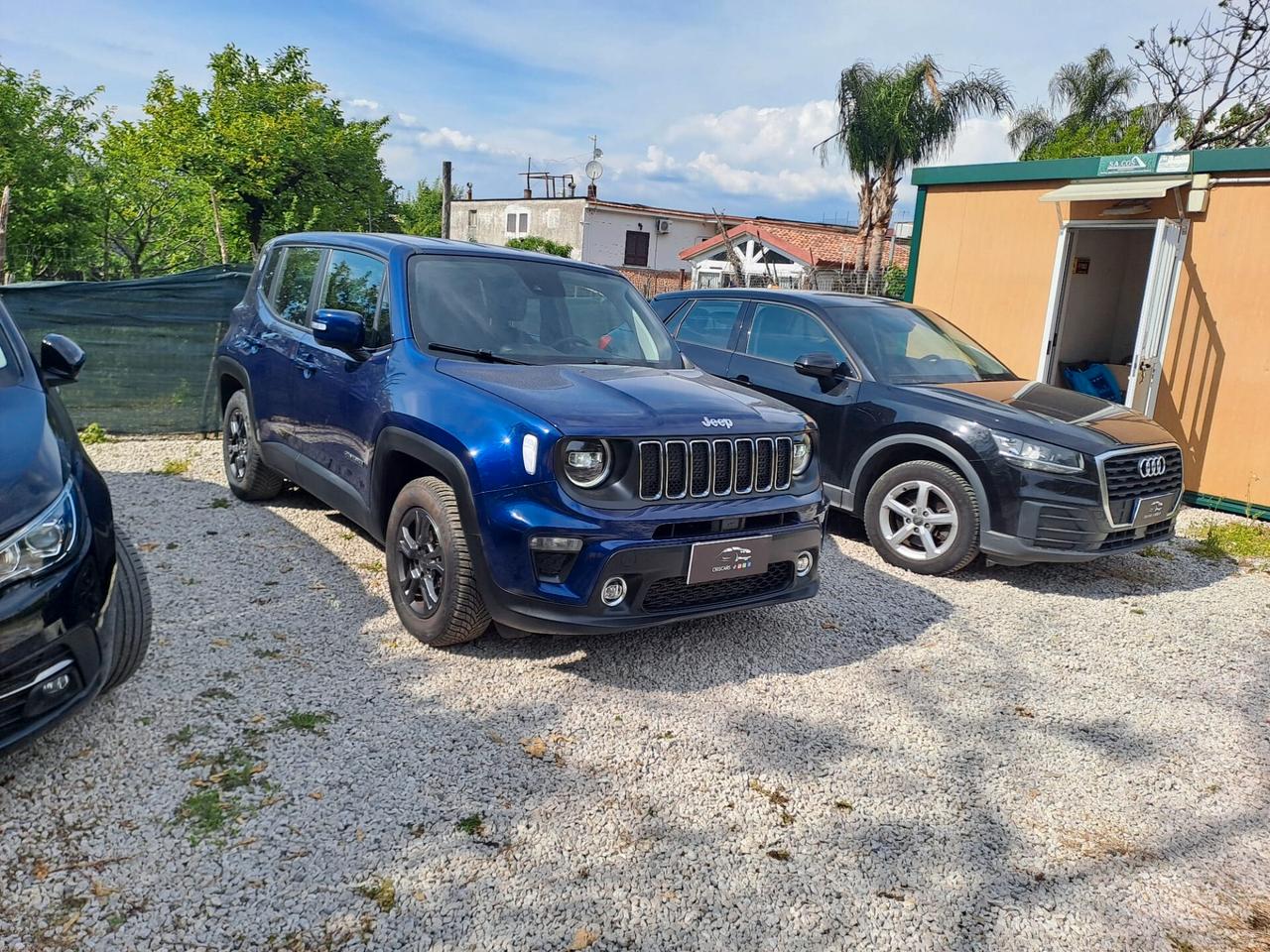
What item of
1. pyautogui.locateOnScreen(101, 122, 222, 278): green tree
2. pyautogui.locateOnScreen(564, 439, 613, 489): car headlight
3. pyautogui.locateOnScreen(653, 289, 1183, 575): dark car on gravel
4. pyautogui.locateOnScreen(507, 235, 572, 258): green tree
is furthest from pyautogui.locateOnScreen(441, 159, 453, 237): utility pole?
pyautogui.locateOnScreen(507, 235, 572, 258): green tree

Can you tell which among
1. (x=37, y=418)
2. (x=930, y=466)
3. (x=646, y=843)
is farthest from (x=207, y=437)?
(x=646, y=843)

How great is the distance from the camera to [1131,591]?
20.2 feet

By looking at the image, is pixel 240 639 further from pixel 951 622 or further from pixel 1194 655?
pixel 1194 655

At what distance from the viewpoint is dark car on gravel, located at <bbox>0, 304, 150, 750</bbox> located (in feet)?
8.93

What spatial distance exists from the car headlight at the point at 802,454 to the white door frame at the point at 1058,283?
6.09m

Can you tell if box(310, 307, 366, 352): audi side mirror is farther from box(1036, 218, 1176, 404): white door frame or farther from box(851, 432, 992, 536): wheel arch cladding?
box(1036, 218, 1176, 404): white door frame

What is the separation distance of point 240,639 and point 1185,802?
156 inches

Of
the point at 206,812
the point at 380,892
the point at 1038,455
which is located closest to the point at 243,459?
the point at 206,812

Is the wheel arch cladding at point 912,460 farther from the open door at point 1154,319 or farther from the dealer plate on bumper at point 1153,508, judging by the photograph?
the open door at point 1154,319

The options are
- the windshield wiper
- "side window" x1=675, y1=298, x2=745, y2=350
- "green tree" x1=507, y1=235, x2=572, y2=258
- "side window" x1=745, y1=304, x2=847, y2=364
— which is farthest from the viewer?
"green tree" x1=507, y1=235, x2=572, y2=258

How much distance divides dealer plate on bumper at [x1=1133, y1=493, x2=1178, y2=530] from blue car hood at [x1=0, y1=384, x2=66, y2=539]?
5671 millimetres

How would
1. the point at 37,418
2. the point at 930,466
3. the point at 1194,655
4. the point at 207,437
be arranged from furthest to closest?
the point at 207,437, the point at 930,466, the point at 1194,655, the point at 37,418

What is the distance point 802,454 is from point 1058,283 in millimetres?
6285

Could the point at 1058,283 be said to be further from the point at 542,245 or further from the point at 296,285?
the point at 542,245
